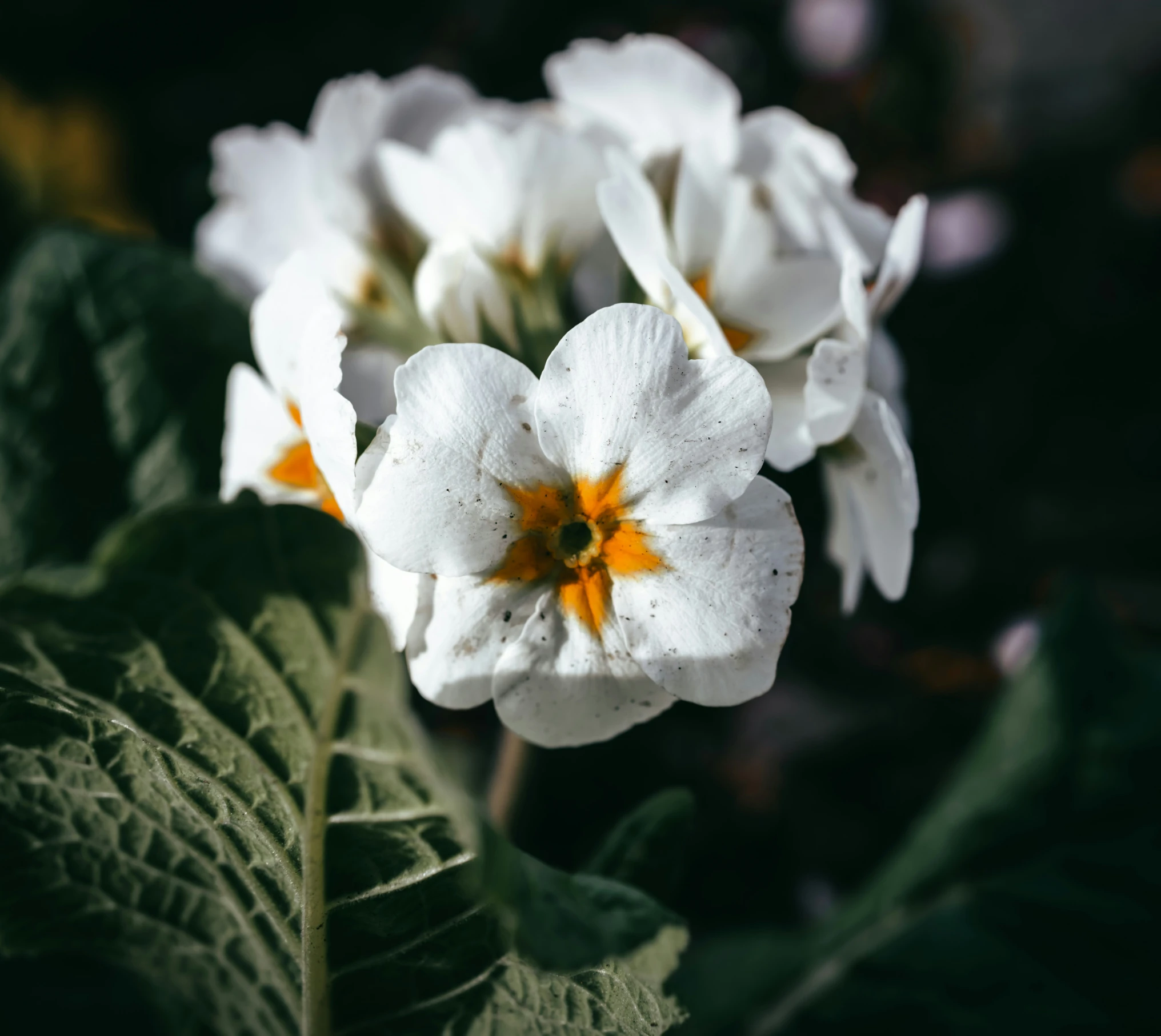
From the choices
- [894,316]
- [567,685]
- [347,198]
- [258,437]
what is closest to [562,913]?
[567,685]

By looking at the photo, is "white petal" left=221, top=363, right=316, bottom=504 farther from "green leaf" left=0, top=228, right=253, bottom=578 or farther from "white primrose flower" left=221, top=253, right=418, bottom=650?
"green leaf" left=0, top=228, right=253, bottom=578

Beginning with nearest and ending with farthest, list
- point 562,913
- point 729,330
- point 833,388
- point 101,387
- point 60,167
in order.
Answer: point 562,913 < point 833,388 < point 729,330 < point 101,387 < point 60,167

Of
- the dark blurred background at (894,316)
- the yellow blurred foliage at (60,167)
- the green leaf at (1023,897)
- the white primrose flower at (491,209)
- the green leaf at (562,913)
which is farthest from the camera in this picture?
the yellow blurred foliage at (60,167)

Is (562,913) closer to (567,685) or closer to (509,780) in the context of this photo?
(567,685)

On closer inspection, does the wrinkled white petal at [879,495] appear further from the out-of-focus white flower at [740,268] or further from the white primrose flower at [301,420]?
the white primrose flower at [301,420]

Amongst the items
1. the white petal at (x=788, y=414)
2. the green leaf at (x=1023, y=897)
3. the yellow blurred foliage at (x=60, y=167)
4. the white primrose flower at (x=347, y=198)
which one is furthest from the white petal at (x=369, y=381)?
the yellow blurred foliage at (x=60, y=167)
